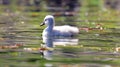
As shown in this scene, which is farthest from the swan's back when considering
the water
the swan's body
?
the water

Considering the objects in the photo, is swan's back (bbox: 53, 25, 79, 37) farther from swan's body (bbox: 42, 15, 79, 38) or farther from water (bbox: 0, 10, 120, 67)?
water (bbox: 0, 10, 120, 67)

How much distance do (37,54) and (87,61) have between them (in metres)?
1.82

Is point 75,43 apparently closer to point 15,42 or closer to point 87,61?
point 15,42

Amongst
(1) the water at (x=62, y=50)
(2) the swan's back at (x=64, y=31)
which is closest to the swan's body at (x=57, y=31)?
(2) the swan's back at (x=64, y=31)

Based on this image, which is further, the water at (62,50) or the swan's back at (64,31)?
the swan's back at (64,31)

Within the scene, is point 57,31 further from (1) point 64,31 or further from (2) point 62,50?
(2) point 62,50

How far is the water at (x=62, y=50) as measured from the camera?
519 inches

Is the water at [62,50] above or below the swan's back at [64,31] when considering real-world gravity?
below


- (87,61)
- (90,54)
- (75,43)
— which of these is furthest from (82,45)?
(87,61)

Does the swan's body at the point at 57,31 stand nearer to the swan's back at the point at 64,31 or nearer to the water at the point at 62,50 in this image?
the swan's back at the point at 64,31

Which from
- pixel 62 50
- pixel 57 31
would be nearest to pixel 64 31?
pixel 57 31

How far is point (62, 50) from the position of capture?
15.7 meters

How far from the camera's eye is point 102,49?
16031 millimetres

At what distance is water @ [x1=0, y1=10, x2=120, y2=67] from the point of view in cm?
1319
